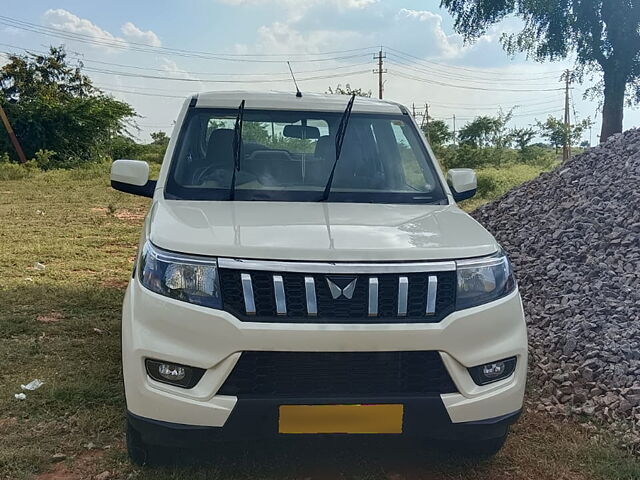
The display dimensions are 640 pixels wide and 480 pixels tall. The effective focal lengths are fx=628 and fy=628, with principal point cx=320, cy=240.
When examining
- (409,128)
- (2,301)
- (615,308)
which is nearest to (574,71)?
(615,308)

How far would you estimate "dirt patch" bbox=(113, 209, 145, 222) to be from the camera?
12.5m

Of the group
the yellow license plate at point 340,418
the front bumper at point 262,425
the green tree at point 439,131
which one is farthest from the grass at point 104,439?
the green tree at point 439,131

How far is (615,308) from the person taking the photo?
15.8ft

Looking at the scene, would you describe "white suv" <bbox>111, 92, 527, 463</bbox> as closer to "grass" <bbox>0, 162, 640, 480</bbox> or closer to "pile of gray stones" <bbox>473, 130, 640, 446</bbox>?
"grass" <bbox>0, 162, 640, 480</bbox>

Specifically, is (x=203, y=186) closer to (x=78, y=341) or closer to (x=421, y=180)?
(x=421, y=180)

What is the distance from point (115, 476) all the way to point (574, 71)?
1341 centimetres

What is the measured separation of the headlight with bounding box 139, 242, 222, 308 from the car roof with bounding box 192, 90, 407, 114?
1.67 metres

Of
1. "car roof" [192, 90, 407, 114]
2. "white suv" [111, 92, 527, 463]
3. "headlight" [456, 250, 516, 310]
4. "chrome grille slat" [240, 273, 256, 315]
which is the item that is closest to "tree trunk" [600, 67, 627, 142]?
"car roof" [192, 90, 407, 114]

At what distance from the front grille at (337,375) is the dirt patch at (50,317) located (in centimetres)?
→ 361

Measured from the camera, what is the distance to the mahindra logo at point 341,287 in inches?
98.7

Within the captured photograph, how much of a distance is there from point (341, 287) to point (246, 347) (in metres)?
0.44

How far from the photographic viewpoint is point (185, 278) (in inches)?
100

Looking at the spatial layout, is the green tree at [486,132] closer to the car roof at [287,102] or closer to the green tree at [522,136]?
the green tree at [522,136]

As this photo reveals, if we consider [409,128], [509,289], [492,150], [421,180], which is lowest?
[492,150]
